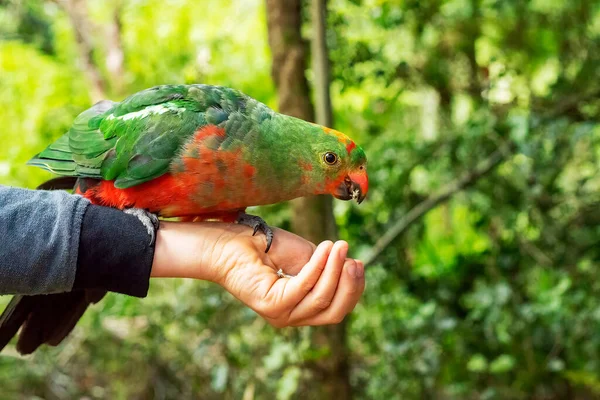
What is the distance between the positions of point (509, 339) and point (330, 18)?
1465mm

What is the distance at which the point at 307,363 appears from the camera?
2350mm

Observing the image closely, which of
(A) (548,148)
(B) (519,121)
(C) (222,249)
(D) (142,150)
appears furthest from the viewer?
(A) (548,148)

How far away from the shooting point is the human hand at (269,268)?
4.14ft

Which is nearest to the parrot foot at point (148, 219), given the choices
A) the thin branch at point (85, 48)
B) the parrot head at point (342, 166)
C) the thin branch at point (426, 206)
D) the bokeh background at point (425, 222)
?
the parrot head at point (342, 166)

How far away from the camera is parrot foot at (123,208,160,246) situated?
137cm

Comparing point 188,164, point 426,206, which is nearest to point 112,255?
point 188,164

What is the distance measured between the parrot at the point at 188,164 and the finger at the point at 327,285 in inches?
9.8

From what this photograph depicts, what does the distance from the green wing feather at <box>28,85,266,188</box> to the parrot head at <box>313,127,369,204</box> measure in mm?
181

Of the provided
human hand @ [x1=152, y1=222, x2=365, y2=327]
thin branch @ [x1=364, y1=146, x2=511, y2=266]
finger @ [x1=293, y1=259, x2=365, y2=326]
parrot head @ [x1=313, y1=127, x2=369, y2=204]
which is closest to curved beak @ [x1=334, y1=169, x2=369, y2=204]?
parrot head @ [x1=313, y1=127, x2=369, y2=204]

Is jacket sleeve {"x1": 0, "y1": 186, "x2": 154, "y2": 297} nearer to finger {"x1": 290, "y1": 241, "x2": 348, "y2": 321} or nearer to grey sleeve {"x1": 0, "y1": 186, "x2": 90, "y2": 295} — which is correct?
grey sleeve {"x1": 0, "y1": 186, "x2": 90, "y2": 295}

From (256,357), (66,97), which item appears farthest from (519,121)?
(66,97)

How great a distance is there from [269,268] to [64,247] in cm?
43

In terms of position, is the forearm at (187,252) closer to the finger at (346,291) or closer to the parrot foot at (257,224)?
the parrot foot at (257,224)

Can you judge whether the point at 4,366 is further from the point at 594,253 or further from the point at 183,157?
the point at 594,253
